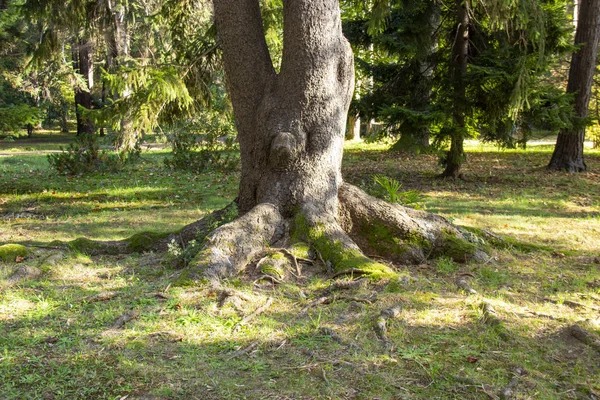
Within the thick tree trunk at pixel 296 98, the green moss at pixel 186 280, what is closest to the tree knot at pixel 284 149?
the thick tree trunk at pixel 296 98

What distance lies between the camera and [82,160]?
15648 millimetres

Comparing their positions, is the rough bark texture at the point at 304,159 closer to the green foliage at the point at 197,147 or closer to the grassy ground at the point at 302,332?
the grassy ground at the point at 302,332

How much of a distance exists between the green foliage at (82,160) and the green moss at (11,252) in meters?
9.37

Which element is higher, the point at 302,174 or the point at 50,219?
the point at 302,174

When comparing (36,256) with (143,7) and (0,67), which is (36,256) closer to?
(0,67)

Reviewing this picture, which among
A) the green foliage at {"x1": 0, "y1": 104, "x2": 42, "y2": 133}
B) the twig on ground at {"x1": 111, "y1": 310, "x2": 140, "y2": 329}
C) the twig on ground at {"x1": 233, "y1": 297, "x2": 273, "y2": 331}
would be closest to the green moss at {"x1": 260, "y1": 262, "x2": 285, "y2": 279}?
the twig on ground at {"x1": 233, "y1": 297, "x2": 273, "y2": 331}

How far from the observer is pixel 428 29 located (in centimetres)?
1273

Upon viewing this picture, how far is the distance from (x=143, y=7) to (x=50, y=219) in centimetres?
1551

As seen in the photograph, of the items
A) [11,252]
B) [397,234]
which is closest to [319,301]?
[397,234]

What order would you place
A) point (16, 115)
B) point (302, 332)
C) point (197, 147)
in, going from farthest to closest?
point (197, 147) → point (16, 115) → point (302, 332)

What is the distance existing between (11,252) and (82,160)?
32.2 feet

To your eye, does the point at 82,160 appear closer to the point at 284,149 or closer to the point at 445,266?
the point at 284,149

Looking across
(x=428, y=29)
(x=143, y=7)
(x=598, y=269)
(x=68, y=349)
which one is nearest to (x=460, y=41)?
(x=428, y=29)

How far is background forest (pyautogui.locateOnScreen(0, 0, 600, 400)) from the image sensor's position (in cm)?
363
